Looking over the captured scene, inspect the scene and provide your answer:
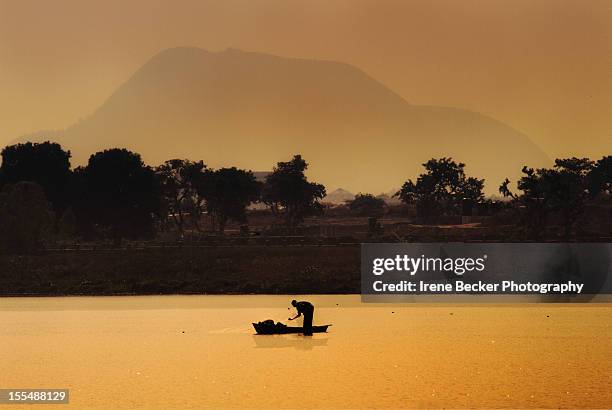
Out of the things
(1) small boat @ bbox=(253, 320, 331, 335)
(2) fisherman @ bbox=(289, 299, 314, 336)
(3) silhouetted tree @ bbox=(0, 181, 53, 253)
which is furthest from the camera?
(3) silhouetted tree @ bbox=(0, 181, 53, 253)

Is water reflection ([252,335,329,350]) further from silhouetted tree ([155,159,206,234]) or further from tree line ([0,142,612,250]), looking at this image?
silhouetted tree ([155,159,206,234])

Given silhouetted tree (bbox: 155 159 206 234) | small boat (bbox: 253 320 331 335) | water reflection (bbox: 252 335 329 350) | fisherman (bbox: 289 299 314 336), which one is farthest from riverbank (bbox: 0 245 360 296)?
silhouetted tree (bbox: 155 159 206 234)

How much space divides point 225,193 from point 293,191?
13.8m

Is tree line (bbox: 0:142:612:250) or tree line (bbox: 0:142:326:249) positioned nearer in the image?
tree line (bbox: 0:142:326:249)

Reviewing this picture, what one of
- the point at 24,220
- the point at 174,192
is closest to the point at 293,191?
the point at 174,192

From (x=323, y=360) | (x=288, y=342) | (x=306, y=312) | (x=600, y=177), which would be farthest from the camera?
(x=600, y=177)

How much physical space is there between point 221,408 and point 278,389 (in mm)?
2967

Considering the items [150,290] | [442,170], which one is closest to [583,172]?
[442,170]

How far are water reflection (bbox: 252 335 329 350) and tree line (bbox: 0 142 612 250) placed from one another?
76.5 metres

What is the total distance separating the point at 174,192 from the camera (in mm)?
174250

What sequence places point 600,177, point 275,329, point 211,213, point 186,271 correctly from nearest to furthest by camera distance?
point 275,329 → point 186,271 → point 600,177 → point 211,213

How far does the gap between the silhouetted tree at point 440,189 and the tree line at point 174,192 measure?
0.18 meters

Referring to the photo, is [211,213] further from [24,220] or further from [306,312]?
[306,312]

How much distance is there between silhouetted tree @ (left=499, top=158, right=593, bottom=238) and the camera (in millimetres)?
142500
